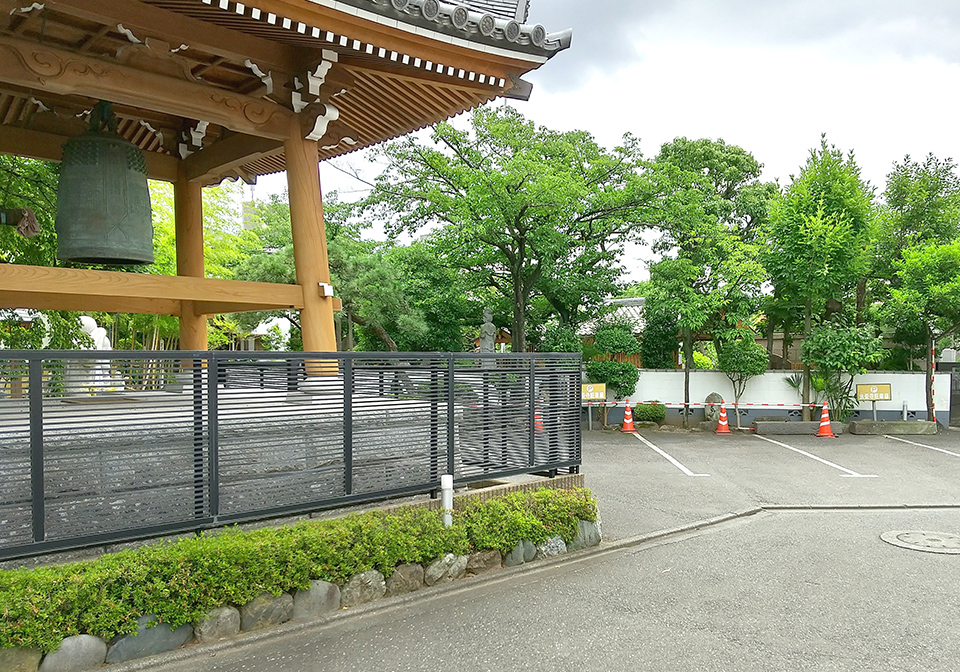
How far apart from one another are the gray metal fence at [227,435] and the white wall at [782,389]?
450 inches

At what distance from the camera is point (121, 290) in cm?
493

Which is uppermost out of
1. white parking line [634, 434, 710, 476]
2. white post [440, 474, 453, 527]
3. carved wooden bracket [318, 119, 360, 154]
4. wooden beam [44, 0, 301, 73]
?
wooden beam [44, 0, 301, 73]

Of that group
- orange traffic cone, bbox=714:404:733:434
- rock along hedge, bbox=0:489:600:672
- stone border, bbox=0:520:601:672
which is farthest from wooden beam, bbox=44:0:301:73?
orange traffic cone, bbox=714:404:733:434

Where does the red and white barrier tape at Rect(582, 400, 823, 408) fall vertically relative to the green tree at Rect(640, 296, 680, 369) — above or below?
below

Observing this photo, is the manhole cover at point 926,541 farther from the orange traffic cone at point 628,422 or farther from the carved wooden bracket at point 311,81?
the orange traffic cone at point 628,422

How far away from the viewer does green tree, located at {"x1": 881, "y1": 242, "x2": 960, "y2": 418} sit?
1499 centimetres

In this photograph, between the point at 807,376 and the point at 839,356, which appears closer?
the point at 839,356

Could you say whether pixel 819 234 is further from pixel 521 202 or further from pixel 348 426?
pixel 348 426

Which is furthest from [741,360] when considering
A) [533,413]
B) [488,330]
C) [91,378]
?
[91,378]

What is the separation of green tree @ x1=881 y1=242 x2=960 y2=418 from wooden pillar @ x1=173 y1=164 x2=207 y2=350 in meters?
15.0

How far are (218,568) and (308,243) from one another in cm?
294

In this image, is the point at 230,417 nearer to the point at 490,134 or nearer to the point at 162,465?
the point at 162,465

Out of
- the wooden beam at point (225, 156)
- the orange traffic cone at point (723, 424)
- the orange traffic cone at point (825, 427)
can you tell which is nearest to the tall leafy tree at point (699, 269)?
the orange traffic cone at point (723, 424)

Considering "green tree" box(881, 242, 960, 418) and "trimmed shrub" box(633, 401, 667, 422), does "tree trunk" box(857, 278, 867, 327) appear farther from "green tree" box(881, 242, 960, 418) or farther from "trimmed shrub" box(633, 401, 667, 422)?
"trimmed shrub" box(633, 401, 667, 422)
